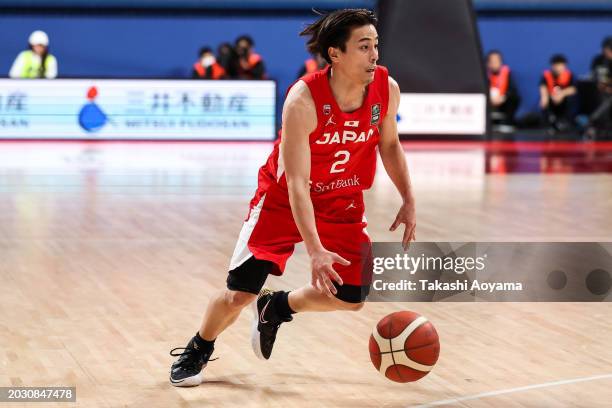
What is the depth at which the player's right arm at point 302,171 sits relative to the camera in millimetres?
5016

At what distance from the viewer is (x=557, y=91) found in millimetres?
22031

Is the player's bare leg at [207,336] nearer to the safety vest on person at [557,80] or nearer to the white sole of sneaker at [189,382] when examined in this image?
the white sole of sneaker at [189,382]

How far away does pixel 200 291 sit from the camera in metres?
8.02

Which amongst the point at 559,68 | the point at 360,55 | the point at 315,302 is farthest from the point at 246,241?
the point at 559,68

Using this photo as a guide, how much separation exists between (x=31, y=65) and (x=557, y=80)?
359 inches

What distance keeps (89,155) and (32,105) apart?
2434mm

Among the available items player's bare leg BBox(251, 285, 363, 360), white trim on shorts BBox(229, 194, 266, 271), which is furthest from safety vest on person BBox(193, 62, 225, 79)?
white trim on shorts BBox(229, 194, 266, 271)

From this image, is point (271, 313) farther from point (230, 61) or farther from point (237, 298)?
point (230, 61)

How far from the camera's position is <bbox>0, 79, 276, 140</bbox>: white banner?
63.5ft

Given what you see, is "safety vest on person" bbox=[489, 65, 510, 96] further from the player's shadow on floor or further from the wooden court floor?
the player's shadow on floor

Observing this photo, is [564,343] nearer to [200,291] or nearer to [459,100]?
[200,291]

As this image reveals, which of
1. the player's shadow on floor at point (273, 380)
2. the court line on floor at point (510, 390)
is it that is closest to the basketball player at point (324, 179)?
the player's shadow on floor at point (273, 380)

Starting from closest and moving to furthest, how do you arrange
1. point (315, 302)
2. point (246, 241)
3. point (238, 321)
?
point (246, 241) < point (315, 302) < point (238, 321)

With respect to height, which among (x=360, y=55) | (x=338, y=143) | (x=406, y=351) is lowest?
(x=406, y=351)
